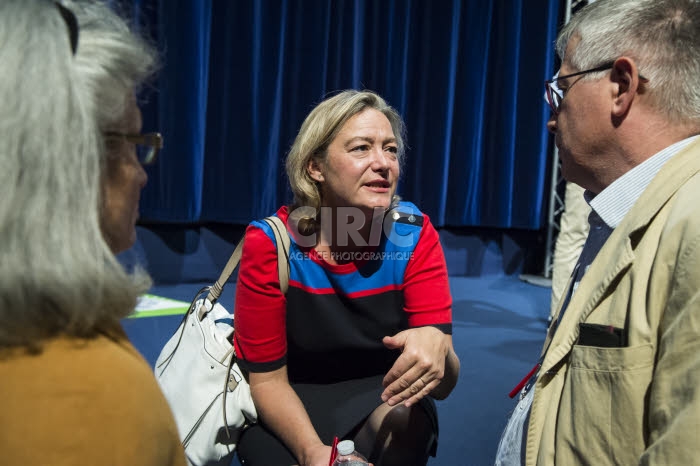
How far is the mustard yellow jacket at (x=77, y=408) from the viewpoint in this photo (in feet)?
1.77

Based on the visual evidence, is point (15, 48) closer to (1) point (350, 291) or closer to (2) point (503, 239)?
(1) point (350, 291)

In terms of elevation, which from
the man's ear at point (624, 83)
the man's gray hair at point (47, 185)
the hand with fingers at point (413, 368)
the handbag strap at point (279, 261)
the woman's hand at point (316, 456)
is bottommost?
the woman's hand at point (316, 456)

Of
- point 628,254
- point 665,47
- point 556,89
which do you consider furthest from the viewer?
point 556,89

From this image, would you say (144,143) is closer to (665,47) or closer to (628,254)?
(628,254)

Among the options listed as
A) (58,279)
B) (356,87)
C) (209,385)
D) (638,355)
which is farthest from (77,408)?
(356,87)

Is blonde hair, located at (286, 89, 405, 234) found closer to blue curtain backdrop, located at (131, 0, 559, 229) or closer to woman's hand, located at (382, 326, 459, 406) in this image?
woman's hand, located at (382, 326, 459, 406)

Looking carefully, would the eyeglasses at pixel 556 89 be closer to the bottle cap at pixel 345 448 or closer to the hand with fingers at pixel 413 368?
the hand with fingers at pixel 413 368

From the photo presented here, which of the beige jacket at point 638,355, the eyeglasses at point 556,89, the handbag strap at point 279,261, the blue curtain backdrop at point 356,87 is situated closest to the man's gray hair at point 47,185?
the beige jacket at point 638,355

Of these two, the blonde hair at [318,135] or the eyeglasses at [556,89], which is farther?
the blonde hair at [318,135]

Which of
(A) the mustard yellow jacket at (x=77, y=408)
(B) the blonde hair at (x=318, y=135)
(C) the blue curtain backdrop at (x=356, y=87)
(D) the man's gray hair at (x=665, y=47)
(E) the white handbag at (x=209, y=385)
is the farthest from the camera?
(C) the blue curtain backdrop at (x=356, y=87)

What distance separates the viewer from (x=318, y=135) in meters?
1.67

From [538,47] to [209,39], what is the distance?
352 cm

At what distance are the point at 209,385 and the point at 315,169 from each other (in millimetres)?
710

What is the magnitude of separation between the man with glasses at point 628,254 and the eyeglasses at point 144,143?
0.72 metres
